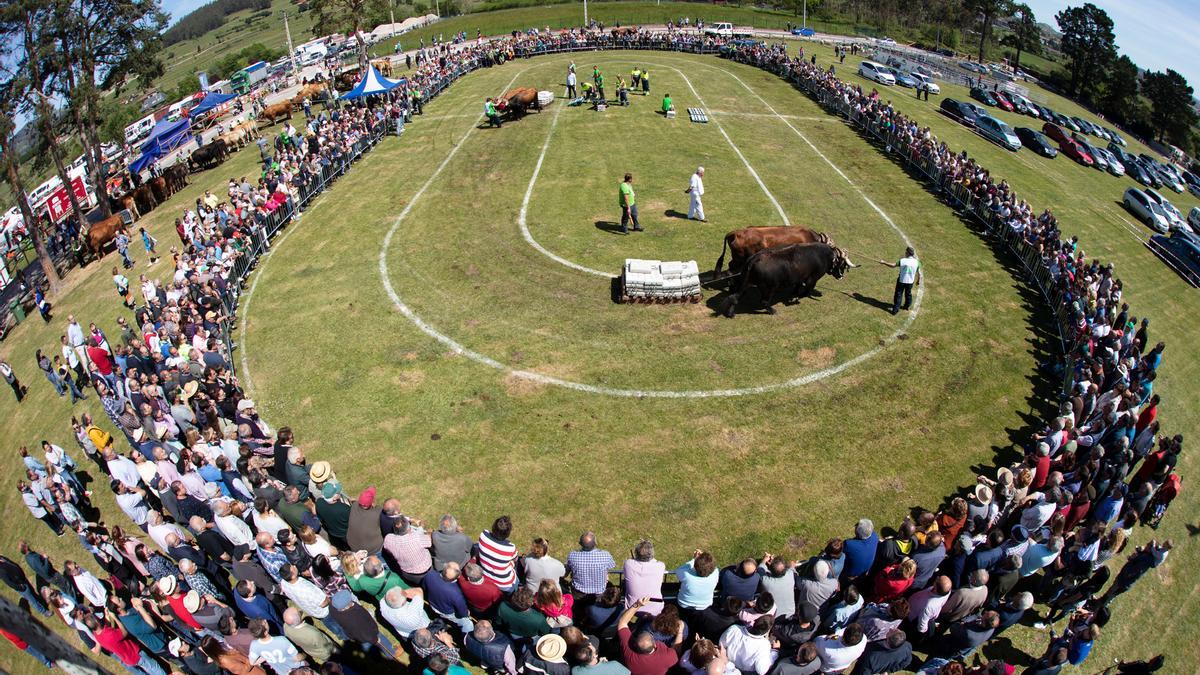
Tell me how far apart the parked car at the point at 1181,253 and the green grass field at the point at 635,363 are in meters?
0.77

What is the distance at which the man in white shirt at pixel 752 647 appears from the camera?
25.4ft

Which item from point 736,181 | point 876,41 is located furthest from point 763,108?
point 876,41

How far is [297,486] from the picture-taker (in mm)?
11086

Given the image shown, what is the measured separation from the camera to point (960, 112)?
151 feet

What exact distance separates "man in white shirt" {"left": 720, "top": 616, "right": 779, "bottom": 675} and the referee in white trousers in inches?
670

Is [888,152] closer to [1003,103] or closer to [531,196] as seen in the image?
[531,196]

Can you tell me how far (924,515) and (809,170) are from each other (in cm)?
2249

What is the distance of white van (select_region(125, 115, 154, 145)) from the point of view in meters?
48.5

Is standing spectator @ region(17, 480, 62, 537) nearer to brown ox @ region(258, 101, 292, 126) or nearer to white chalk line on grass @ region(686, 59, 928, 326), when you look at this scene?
white chalk line on grass @ region(686, 59, 928, 326)

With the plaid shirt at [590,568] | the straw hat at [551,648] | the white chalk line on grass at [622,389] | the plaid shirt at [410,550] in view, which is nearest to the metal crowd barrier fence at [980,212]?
the white chalk line on grass at [622,389]

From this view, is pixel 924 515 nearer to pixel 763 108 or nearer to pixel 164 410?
pixel 164 410

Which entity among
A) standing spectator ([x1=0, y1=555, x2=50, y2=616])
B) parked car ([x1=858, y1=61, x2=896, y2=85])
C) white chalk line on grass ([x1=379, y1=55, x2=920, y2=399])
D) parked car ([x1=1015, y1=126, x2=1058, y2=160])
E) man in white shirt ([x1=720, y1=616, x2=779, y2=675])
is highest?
parked car ([x1=858, y1=61, x2=896, y2=85])

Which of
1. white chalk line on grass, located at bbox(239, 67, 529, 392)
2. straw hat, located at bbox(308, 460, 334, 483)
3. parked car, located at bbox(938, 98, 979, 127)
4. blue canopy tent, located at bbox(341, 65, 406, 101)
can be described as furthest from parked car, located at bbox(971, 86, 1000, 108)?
straw hat, located at bbox(308, 460, 334, 483)

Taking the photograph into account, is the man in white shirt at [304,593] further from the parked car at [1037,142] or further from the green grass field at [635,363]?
the parked car at [1037,142]
